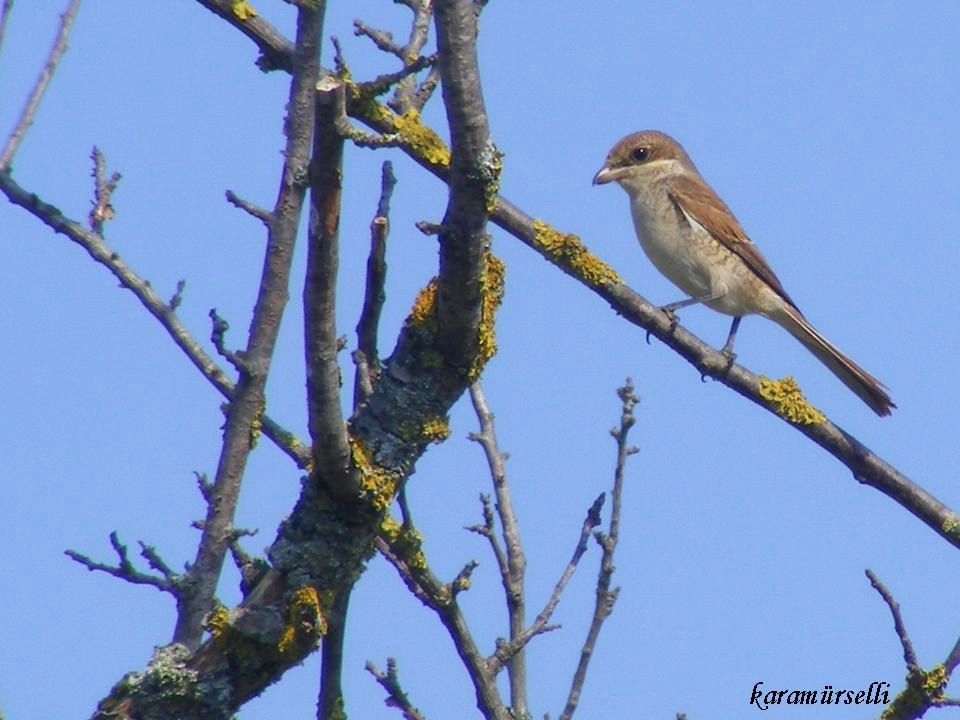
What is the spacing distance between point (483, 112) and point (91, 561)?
1.67m

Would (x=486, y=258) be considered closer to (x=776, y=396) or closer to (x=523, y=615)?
(x=523, y=615)

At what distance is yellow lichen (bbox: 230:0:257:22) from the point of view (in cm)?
359

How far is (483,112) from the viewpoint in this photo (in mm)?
2727

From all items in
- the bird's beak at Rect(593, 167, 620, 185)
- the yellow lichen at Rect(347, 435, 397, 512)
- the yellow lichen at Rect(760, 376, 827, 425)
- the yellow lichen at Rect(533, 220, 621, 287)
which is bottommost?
the yellow lichen at Rect(347, 435, 397, 512)

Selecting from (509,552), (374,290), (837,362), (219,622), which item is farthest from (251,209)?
(837,362)

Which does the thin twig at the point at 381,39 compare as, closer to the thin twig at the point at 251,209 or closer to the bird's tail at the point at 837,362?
the thin twig at the point at 251,209

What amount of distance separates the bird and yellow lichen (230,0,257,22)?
401cm

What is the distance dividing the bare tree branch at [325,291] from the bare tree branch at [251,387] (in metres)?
0.22

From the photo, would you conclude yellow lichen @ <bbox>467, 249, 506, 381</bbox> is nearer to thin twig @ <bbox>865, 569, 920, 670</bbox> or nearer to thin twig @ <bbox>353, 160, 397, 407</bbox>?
thin twig @ <bbox>353, 160, 397, 407</bbox>

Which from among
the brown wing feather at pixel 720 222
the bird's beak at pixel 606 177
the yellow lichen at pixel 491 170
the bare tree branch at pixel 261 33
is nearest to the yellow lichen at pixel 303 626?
the yellow lichen at pixel 491 170

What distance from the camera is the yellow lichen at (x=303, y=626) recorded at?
10.3ft

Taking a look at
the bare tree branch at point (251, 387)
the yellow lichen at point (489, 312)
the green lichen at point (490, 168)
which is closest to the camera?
the green lichen at point (490, 168)

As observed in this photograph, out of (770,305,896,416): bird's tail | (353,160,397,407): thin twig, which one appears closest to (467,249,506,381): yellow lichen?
(353,160,397,407): thin twig

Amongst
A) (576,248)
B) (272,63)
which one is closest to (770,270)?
(576,248)
